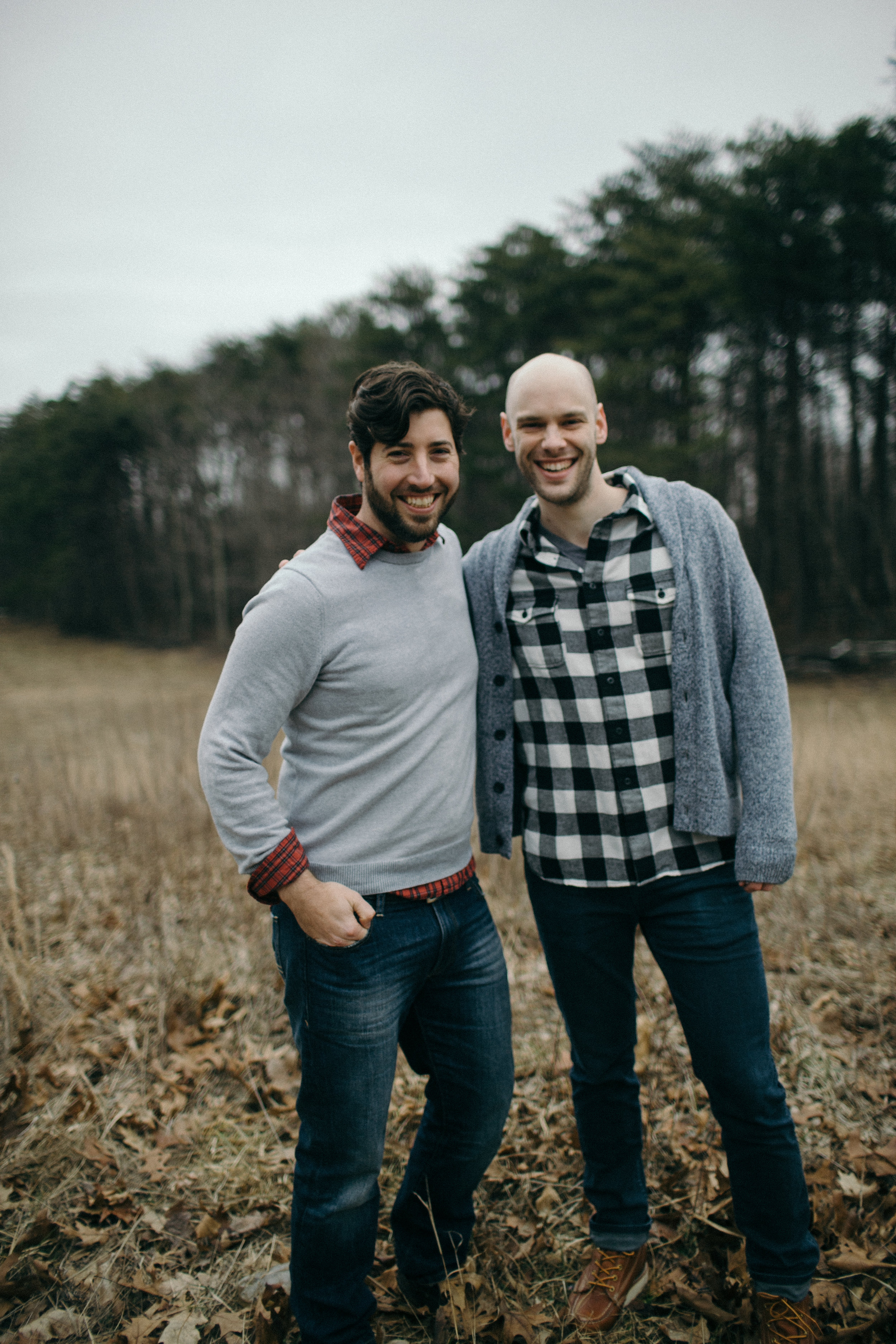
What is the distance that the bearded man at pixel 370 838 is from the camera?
1.83 metres

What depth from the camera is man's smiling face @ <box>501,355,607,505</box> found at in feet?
7.00

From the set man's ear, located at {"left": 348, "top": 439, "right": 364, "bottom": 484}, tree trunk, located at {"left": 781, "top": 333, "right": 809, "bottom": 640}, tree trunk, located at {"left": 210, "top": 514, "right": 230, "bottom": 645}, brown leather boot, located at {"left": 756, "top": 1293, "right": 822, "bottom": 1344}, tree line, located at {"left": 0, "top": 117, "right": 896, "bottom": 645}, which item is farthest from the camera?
tree trunk, located at {"left": 210, "top": 514, "right": 230, "bottom": 645}

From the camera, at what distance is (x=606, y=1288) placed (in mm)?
2164

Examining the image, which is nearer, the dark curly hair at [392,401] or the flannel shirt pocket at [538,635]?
the dark curly hair at [392,401]

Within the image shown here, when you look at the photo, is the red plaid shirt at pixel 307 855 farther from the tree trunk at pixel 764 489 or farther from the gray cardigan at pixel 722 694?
the tree trunk at pixel 764 489

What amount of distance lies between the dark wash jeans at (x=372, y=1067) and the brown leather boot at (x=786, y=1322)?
0.73 meters

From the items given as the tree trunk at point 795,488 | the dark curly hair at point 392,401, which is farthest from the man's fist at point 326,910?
the tree trunk at point 795,488

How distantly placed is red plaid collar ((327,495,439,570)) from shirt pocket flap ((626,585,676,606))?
1.80ft

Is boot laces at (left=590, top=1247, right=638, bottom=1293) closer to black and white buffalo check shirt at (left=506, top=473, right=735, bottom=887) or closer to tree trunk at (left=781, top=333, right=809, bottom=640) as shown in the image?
black and white buffalo check shirt at (left=506, top=473, right=735, bottom=887)

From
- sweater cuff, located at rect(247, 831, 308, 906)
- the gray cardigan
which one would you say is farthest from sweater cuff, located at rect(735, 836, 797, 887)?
sweater cuff, located at rect(247, 831, 308, 906)

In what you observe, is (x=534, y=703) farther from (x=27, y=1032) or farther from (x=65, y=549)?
(x=65, y=549)

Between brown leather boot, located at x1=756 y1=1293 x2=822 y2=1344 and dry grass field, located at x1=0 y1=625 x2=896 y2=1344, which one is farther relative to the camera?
dry grass field, located at x1=0 y1=625 x2=896 y2=1344

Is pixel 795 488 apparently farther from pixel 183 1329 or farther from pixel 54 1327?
pixel 54 1327

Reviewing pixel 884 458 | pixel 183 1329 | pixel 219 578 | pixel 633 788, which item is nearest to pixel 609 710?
pixel 633 788
